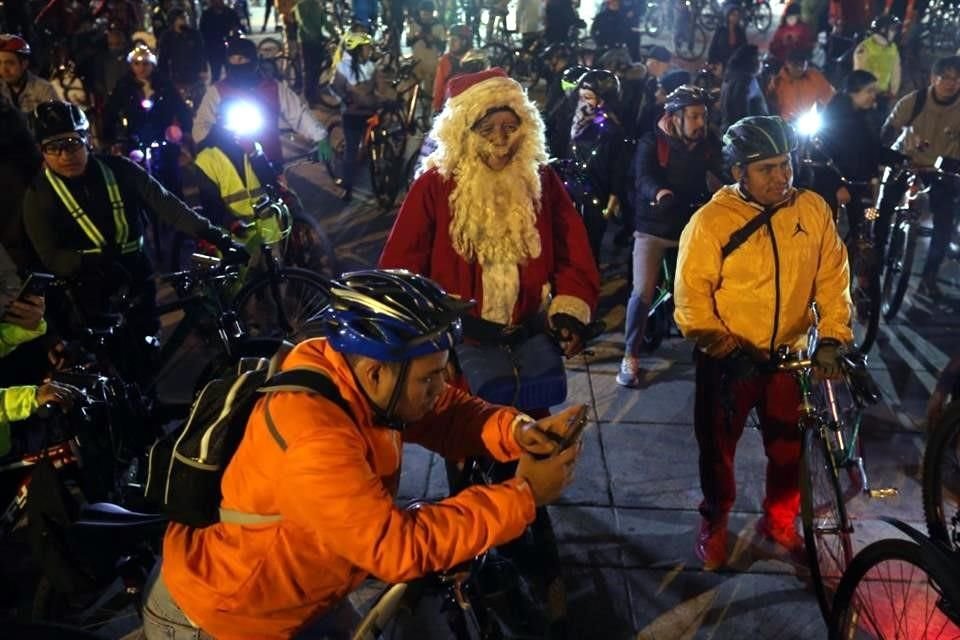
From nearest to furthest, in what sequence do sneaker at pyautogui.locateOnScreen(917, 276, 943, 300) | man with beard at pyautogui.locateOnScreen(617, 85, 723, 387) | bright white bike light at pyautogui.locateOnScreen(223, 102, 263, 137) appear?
1. man with beard at pyautogui.locateOnScreen(617, 85, 723, 387)
2. bright white bike light at pyautogui.locateOnScreen(223, 102, 263, 137)
3. sneaker at pyautogui.locateOnScreen(917, 276, 943, 300)

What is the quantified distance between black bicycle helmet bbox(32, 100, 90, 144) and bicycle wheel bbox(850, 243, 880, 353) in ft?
18.0

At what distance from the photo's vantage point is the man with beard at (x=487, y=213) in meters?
3.63

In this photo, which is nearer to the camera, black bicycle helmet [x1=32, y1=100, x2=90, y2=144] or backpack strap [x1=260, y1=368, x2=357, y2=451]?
backpack strap [x1=260, y1=368, x2=357, y2=451]

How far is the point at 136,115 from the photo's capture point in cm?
841

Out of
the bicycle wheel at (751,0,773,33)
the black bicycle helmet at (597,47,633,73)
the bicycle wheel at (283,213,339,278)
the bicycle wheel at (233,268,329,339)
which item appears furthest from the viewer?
the bicycle wheel at (751,0,773,33)

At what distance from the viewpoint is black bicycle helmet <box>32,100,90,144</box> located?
4684mm

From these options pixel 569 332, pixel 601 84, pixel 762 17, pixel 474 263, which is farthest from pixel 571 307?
pixel 762 17

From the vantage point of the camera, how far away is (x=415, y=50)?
12.2 metres

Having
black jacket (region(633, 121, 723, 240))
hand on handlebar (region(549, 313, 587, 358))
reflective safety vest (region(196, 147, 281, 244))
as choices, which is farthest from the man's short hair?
reflective safety vest (region(196, 147, 281, 244))

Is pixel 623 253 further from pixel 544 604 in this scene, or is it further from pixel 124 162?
pixel 544 604

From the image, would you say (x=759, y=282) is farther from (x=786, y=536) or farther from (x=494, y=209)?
(x=786, y=536)

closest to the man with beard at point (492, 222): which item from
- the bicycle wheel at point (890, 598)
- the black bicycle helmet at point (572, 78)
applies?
the bicycle wheel at point (890, 598)

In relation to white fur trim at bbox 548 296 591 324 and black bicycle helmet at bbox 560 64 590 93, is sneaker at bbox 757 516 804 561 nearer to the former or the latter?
white fur trim at bbox 548 296 591 324

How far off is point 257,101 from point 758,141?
4.94 metres
